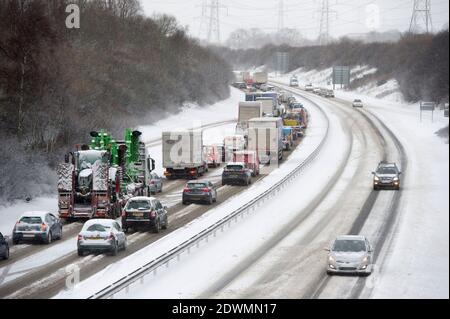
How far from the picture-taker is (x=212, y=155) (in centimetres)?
6850

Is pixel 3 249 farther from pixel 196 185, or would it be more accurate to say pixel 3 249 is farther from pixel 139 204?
pixel 196 185

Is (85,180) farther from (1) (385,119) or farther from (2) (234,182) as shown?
(1) (385,119)

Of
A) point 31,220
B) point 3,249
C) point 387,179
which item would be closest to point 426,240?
point 3,249

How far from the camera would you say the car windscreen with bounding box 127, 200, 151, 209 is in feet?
132

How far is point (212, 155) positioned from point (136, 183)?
21029mm

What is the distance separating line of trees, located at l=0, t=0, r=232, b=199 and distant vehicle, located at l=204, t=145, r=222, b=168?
9.07 m

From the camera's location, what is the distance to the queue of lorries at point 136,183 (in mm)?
34750

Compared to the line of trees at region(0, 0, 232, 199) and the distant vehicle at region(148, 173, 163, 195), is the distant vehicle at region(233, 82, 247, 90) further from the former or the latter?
the distant vehicle at region(148, 173, 163, 195)

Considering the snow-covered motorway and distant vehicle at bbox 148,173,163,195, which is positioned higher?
distant vehicle at bbox 148,173,163,195

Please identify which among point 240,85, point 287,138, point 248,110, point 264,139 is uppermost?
point 240,85

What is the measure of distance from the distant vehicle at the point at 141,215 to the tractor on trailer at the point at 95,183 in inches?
107

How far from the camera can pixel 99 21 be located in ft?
360

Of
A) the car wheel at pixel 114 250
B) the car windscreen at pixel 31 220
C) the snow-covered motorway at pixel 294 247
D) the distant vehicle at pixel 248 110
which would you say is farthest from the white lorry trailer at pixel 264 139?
the car wheel at pixel 114 250

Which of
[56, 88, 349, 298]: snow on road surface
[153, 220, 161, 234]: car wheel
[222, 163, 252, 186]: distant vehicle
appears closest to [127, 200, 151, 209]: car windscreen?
[153, 220, 161, 234]: car wheel
